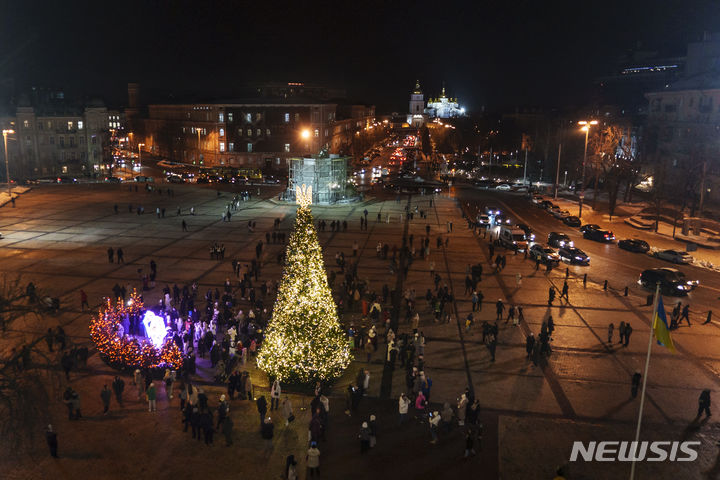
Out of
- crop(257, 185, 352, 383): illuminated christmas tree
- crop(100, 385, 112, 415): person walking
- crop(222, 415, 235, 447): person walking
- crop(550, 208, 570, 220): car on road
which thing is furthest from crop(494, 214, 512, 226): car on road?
crop(100, 385, 112, 415): person walking

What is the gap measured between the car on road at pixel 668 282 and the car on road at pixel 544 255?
5033 millimetres

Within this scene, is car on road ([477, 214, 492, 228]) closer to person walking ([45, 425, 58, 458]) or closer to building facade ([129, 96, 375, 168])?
person walking ([45, 425, 58, 458])

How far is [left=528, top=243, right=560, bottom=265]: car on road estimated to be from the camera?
3284 cm

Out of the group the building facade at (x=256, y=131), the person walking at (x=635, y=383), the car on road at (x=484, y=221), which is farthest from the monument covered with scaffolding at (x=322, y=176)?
the person walking at (x=635, y=383)

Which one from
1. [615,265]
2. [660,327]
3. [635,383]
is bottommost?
[635,383]

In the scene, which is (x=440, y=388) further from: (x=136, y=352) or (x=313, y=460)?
(x=136, y=352)

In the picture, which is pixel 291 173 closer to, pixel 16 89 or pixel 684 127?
pixel 684 127

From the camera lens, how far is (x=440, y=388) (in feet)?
56.7

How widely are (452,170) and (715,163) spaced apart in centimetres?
4933

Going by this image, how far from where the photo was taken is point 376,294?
26344 millimetres

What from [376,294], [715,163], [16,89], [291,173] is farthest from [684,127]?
[16,89]

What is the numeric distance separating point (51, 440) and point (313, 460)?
20.5 feet

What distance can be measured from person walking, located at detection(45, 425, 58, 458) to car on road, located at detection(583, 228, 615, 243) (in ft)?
122

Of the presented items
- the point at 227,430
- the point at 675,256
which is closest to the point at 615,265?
the point at 675,256
